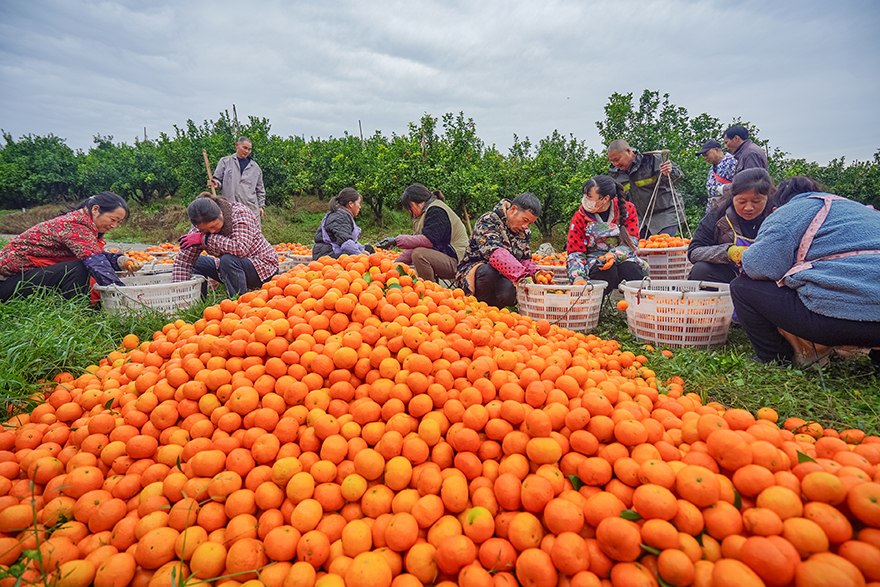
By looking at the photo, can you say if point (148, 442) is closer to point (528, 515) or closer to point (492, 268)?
point (528, 515)

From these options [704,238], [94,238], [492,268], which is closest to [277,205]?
[94,238]

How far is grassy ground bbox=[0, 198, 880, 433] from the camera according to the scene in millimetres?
2416

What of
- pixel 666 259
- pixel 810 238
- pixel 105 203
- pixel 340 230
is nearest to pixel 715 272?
pixel 666 259

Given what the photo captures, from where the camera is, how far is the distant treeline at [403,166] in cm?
1213

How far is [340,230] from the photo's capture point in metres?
6.68

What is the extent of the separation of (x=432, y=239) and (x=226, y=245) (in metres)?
2.78

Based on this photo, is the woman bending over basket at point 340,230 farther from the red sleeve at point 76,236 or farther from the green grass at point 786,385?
the green grass at point 786,385

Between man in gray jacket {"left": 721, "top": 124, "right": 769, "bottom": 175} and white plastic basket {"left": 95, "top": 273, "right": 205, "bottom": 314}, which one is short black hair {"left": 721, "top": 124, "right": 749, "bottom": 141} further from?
white plastic basket {"left": 95, "top": 273, "right": 205, "bottom": 314}

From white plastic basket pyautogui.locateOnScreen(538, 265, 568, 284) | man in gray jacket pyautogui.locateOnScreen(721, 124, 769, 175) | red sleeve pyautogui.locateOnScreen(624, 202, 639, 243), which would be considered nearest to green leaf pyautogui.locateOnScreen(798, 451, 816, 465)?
white plastic basket pyautogui.locateOnScreen(538, 265, 568, 284)

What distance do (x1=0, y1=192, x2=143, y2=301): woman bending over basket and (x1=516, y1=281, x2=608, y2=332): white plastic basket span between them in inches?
183

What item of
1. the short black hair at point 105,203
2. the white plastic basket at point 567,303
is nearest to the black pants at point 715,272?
the white plastic basket at point 567,303

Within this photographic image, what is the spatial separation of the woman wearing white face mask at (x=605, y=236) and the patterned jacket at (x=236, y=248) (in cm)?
420

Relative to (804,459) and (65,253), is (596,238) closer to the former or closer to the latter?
(804,459)

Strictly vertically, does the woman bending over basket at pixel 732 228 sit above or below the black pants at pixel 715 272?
above
